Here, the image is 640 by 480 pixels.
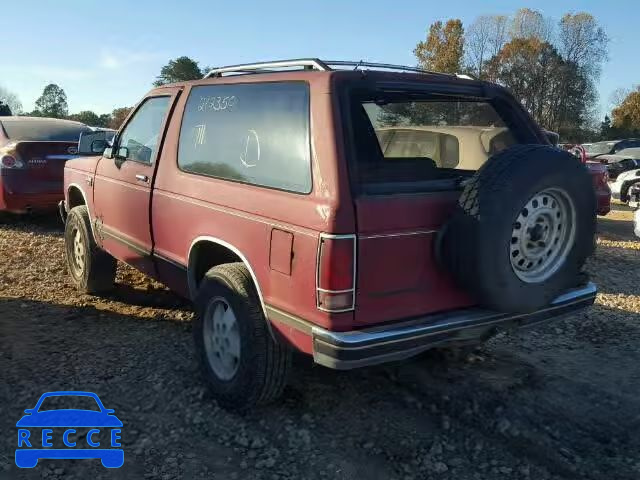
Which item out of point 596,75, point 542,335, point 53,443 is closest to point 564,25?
point 596,75

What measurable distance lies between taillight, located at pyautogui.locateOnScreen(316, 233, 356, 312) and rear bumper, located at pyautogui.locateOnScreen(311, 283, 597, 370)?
0.15 m

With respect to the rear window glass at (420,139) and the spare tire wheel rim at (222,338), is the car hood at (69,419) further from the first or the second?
the rear window glass at (420,139)

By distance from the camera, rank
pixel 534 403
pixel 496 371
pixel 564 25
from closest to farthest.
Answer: pixel 534 403, pixel 496 371, pixel 564 25

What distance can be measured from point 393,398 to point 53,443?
1.91 meters

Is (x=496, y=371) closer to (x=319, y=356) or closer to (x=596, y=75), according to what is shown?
(x=319, y=356)

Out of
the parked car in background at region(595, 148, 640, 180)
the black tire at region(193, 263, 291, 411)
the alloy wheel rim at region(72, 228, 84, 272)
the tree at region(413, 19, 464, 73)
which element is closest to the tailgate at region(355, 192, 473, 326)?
the black tire at region(193, 263, 291, 411)

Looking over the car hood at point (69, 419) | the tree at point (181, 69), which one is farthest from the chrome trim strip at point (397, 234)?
the tree at point (181, 69)

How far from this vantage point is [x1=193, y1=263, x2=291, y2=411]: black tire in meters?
3.23

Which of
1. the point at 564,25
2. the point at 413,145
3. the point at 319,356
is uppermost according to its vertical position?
the point at 564,25

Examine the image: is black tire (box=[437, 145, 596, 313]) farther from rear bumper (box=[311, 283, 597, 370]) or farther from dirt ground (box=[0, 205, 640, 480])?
dirt ground (box=[0, 205, 640, 480])

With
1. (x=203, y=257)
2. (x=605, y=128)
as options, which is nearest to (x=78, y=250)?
(x=203, y=257)

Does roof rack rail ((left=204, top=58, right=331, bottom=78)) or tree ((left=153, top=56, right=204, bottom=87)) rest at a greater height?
tree ((left=153, top=56, right=204, bottom=87))

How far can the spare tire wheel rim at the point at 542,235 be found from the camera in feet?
9.96

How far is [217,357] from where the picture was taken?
359cm
